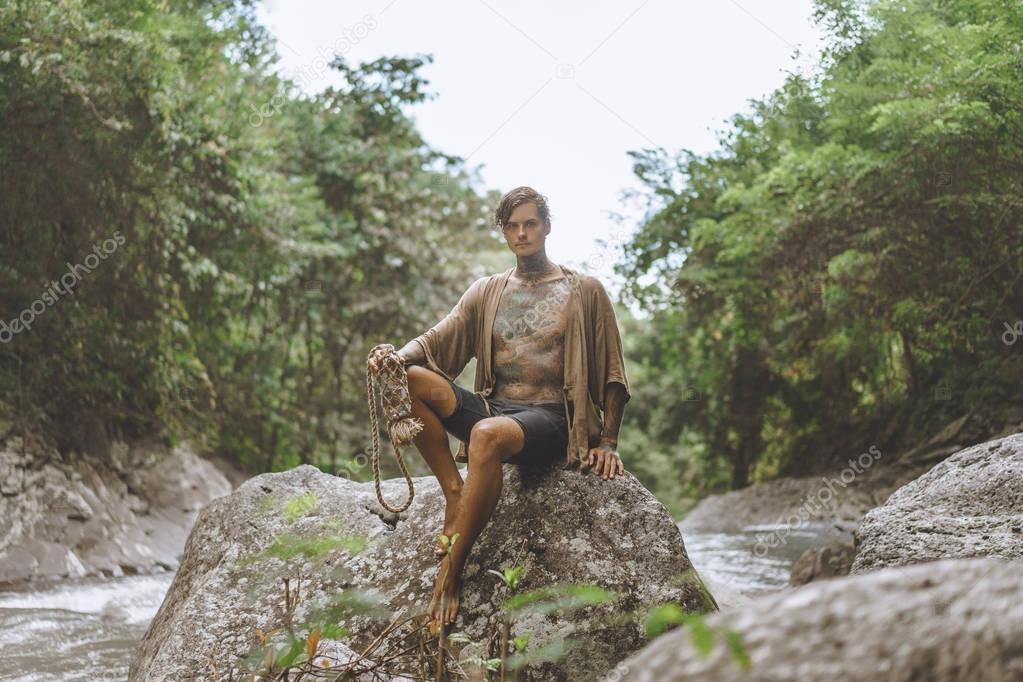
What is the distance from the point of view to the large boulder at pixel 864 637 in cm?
143

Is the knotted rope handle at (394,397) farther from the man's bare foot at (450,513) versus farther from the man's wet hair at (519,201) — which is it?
the man's wet hair at (519,201)

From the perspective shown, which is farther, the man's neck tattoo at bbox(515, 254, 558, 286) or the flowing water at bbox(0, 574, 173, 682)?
the flowing water at bbox(0, 574, 173, 682)

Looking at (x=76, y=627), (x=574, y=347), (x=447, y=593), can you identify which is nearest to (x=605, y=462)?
(x=574, y=347)

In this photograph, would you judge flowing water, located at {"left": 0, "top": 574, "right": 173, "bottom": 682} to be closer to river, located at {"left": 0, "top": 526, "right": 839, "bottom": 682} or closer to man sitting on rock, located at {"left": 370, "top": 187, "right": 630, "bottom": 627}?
river, located at {"left": 0, "top": 526, "right": 839, "bottom": 682}

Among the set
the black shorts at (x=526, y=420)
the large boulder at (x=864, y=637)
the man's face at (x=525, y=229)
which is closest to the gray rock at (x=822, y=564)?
the black shorts at (x=526, y=420)

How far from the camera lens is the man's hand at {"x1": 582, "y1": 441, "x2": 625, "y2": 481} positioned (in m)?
4.32

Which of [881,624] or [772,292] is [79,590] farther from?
[772,292]

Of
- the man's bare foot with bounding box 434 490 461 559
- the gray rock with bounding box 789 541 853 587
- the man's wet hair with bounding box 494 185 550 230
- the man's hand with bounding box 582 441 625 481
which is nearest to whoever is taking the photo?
the man's bare foot with bounding box 434 490 461 559

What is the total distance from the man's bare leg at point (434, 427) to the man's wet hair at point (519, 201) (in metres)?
0.86

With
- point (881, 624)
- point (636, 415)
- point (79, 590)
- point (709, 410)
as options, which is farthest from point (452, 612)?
point (636, 415)

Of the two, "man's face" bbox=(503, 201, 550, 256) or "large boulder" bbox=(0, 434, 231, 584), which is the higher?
"man's face" bbox=(503, 201, 550, 256)

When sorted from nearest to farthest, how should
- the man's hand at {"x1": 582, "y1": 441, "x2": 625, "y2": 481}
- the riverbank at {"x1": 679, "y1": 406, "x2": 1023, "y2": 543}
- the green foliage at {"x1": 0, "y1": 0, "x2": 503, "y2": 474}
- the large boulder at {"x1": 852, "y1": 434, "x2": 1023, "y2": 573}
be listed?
1. the large boulder at {"x1": 852, "y1": 434, "x2": 1023, "y2": 573}
2. the man's hand at {"x1": 582, "y1": 441, "x2": 625, "y2": 481}
3. the green foliage at {"x1": 0, "y1": 0, "x2": 503, "y2": 474}
4. the riverbank at {"x1": 679, "y1": 406, "x2": 1023, "y2": 543}

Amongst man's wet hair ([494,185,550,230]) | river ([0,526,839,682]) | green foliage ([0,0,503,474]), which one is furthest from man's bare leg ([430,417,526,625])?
green foliage ([0,0,503,474])

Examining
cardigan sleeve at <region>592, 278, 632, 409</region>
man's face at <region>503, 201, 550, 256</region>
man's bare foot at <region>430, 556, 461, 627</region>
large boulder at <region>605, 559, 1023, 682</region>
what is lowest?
man's bare foot at <region>430, 556, 461, 627</region>
